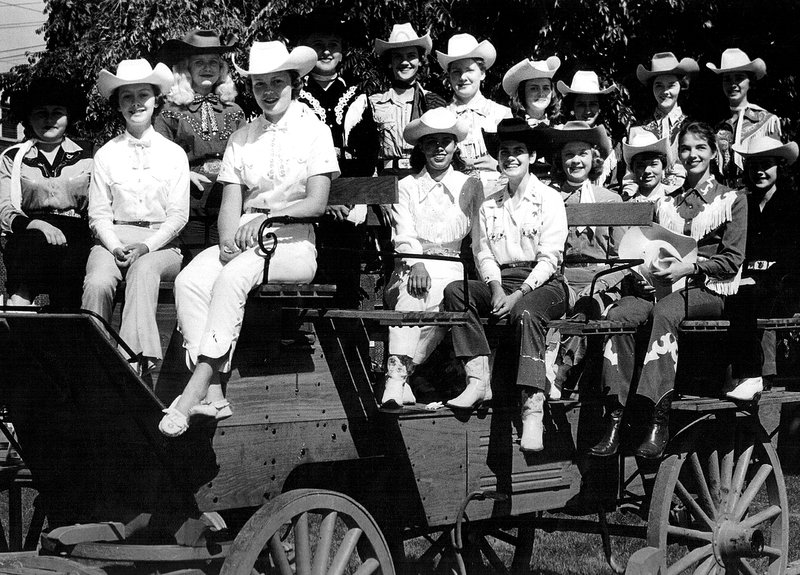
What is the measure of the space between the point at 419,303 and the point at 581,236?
Answer: 1630 millimetres

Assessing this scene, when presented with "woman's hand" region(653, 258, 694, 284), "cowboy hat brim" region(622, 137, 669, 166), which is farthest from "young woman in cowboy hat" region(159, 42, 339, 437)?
"cowboy hat brim" region(622, 137, 669, 166)

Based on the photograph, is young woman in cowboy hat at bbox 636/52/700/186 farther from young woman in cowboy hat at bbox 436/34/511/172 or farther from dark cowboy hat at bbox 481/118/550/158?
dark cowboy hat at bbox 481/118/550/158

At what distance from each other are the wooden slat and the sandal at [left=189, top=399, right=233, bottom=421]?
1.11 metres

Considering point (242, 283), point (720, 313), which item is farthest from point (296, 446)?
point (720, 313)

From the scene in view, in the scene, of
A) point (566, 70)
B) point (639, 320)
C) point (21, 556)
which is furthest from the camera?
point (566, 70)

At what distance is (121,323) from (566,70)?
886cm

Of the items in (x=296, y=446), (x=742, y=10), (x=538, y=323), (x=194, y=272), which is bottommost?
(x=296, y=446)

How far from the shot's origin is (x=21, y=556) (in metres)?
4.80

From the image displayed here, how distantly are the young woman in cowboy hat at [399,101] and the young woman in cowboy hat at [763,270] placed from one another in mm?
1880

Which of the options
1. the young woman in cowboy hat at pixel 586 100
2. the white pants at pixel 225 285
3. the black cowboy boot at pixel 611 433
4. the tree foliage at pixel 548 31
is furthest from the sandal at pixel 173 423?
the tree foliage at pixel 548 31

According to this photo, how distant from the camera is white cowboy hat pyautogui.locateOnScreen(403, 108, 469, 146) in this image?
620 cm

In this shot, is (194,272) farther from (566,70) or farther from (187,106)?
(566,70)

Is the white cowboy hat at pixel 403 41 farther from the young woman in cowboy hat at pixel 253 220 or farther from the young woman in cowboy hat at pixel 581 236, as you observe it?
the young woman in cowboy hat at pixel 253 220

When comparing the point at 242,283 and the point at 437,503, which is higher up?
the point at 242,283
